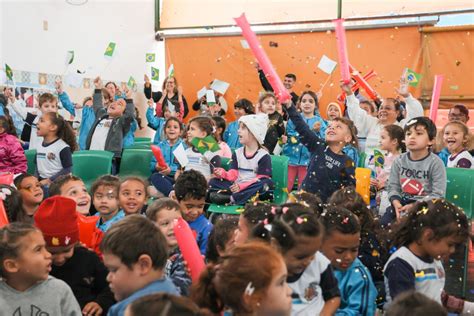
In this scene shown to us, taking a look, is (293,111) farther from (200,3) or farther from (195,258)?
(200,3)

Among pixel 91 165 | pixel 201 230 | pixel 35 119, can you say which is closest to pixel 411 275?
pixel 201 230

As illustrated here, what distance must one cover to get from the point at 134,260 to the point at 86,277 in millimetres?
558

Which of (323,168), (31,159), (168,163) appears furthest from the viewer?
(168,163)

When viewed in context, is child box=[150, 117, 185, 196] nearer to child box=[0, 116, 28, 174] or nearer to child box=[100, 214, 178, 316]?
child box=[0, 116, 28, 174]

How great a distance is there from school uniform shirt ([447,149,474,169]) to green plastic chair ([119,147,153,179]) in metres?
2.54

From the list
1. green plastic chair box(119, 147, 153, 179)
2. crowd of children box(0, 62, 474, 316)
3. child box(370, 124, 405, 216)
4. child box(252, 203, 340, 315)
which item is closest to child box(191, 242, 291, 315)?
crowd of children box(0, 62, 474, 316)

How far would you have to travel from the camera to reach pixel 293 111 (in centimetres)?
415

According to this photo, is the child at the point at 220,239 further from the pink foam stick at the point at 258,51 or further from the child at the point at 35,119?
the child at the point at 35,119

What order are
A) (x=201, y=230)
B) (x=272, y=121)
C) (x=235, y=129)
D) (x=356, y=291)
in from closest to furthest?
(x=356, y=291) < (x=201, y=230) < (x=272, y=121) < (x=235, y=129)

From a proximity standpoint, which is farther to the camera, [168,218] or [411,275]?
[168,218]

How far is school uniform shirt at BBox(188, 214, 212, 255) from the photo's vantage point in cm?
300

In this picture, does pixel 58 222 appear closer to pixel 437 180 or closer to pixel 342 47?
pixel 437 180

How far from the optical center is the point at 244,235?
230 centimetres

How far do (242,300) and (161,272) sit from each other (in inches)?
18.1
